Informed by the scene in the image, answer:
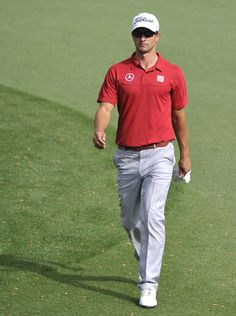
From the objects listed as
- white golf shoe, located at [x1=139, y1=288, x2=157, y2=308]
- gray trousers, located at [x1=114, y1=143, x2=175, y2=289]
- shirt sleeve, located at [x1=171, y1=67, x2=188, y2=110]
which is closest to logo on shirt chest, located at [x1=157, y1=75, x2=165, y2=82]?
shirt sleeve, located at [x1=171, y1=67, x2=188, y2=110]

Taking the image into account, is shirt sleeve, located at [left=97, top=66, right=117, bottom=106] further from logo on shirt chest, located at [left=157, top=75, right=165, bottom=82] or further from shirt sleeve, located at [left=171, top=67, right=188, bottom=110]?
shirt sleeve, located at [left=171, top=67, right=188, bottom=110]

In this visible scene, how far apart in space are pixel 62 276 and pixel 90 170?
3582mm

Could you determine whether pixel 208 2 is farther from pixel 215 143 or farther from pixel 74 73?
pixel 215 143

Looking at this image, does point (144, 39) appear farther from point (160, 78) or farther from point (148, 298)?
point (148, 298)

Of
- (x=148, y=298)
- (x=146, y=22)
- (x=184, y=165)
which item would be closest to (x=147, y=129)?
(x=184, y=165)

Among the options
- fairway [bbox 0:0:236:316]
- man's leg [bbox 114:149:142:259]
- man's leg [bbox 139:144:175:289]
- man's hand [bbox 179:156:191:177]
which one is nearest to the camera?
man's leg [bbox 139:144:175:289]

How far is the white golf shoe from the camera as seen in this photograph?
8.43 metres

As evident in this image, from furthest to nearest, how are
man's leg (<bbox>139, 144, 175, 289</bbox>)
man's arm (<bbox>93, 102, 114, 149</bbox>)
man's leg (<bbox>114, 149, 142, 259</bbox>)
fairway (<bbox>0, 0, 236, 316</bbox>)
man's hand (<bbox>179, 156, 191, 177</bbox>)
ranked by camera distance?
fairway (<bbox>0, 0, 236, 316</bbox>), man's hand (<bbox>179, 156, 191, 177</bbox>), man's leg (<bbox>114, 149, 142, 259</bbox>), man's arm (<bbox>93, 102, 114, 149</bbox>), man's leg (<bbox>139, 144, 175, 289</bbox>)

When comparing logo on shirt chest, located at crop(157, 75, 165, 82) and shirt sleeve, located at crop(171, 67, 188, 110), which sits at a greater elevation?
logo on shirt chest, located at crop(157, 75, 165, 82)

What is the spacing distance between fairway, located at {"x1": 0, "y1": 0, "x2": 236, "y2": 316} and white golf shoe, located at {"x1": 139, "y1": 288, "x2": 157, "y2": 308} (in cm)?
8

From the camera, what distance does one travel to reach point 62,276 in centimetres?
936

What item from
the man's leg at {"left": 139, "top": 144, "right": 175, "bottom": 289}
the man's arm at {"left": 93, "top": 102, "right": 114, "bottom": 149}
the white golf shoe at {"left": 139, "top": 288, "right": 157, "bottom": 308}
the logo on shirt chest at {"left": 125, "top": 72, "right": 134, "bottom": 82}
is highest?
the logo on shirt chest at {"left": 125, "top": 72, "right": 134, "bottom": 82}

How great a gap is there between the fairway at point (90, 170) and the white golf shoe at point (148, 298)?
0.26 feet

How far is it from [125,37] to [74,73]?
2.21 meters
